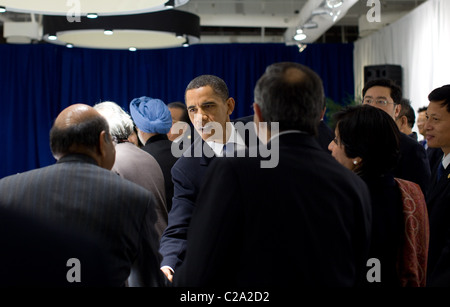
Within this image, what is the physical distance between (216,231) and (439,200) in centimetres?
121

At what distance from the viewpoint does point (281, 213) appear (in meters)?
1.31

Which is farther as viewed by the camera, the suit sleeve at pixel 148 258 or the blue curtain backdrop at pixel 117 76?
the blue curtain backdrop at pixel 117 76

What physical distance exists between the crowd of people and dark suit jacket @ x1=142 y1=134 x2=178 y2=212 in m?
0.83

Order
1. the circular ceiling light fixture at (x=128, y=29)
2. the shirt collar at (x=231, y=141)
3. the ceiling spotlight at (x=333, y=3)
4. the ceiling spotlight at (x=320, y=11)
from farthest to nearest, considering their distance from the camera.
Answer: the ceiling spotlight at (x=320, y=11)
the ceiling spotlight at (x=333, y=3)
the circular ceiling light fixture at (x=128, y=29)
the shirt collar at (x=231, y=141)

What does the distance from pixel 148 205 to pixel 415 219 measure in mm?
841

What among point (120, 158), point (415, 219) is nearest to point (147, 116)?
point (120, 158)

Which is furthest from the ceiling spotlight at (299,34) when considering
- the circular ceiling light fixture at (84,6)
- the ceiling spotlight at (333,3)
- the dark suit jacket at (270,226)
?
the dark suit jacket at (270,226)

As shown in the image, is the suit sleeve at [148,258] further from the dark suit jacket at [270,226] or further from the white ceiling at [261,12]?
the white ceiling at [261,12]

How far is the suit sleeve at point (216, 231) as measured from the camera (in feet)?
4.24

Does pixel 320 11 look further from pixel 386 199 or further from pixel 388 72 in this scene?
pixel 386 199

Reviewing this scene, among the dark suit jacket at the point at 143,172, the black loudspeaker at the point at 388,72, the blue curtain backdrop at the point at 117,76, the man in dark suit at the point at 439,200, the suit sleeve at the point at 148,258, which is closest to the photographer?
the suit sleeve at the point at 148,258

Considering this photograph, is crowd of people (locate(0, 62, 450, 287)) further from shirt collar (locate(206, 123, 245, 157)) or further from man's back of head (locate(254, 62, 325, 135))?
shirt collar (locate(206, 123, 245, 157))

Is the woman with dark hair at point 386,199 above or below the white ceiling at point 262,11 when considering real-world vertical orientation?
below
